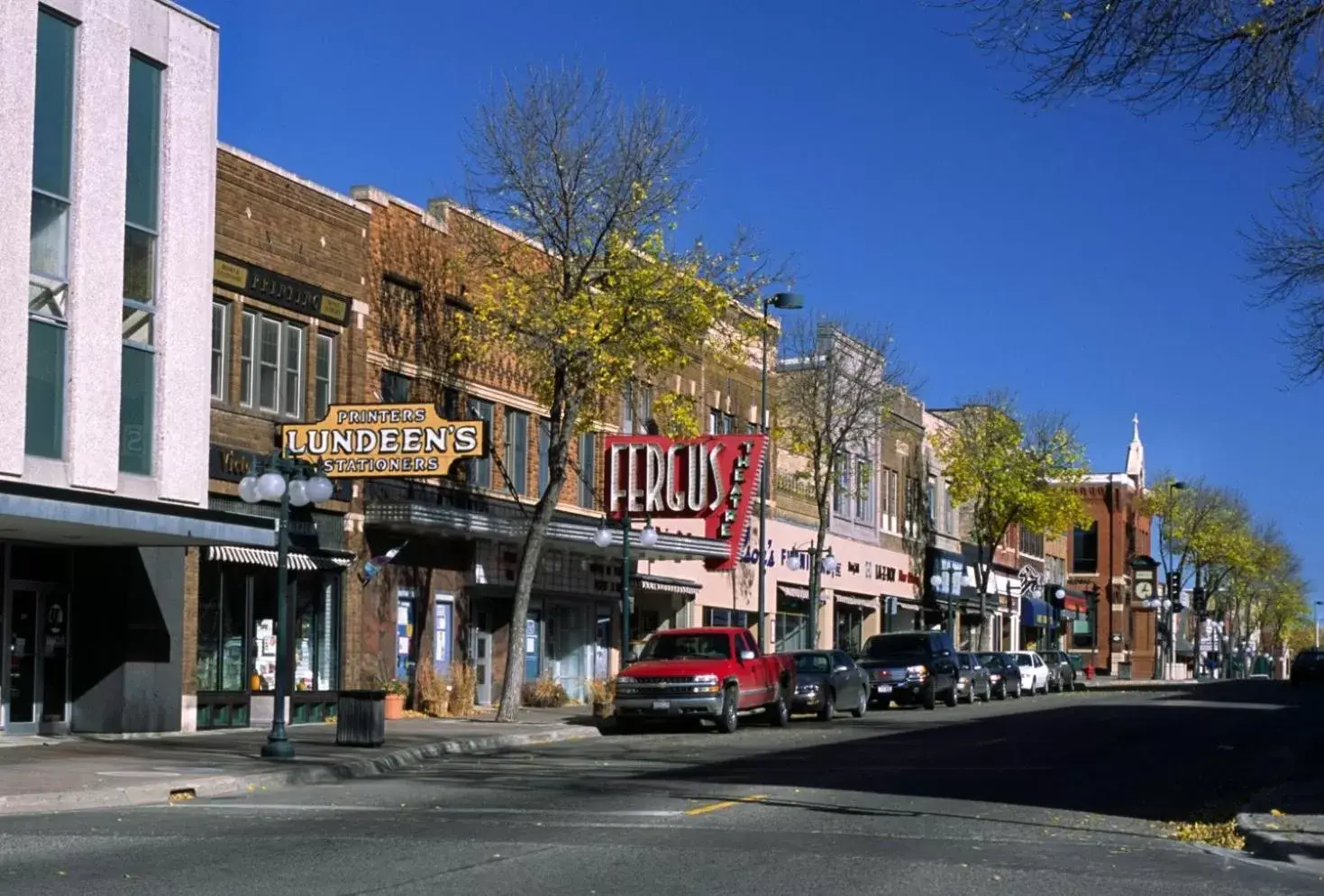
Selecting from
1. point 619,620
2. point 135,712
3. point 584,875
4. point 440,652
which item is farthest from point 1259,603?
point 584,875

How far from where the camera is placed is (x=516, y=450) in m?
38.2

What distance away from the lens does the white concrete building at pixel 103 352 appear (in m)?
23.0

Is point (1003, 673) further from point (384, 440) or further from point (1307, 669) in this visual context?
point (384, 440)

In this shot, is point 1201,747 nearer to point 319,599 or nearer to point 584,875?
point 319,599

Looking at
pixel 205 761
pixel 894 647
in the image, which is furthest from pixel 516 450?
pixel 205 761

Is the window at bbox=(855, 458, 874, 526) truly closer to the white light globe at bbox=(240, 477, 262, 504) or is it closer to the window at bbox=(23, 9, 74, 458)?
the white light globe at bbox=(240, 477, 262, 504)

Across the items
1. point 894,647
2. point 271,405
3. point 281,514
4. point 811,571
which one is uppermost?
point 271,405

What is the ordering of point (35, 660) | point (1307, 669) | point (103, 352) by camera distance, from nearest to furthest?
point (103, 352) → point (35, 660) → point (1307, 669)

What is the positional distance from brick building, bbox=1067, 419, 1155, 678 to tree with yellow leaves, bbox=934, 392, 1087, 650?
1301 inches

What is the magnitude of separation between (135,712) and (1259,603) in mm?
114552

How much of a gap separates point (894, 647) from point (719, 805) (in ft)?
92.2

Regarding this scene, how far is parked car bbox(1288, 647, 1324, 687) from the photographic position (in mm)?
71750

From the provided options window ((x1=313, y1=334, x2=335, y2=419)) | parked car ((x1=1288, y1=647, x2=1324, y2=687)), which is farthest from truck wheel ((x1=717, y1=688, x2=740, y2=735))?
parked car ((x1=1288, y1=647, x2=1324, y2=687))

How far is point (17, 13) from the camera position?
23031 millimetres
